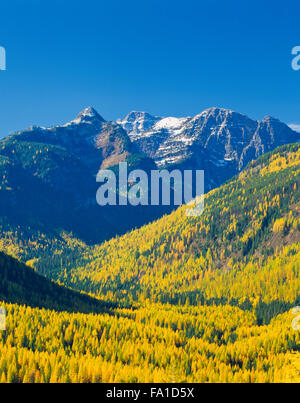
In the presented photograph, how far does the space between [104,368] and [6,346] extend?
37.3m

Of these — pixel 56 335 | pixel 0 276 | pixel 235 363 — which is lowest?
pixel 235 363

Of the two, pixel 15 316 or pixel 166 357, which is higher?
pixel 15 316

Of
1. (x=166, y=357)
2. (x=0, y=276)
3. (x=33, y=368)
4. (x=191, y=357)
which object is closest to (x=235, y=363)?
(x=191, y=357)

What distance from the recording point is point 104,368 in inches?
3711

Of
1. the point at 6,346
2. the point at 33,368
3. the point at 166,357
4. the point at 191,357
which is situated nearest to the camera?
the point at 33,368

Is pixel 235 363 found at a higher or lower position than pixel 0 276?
lower
